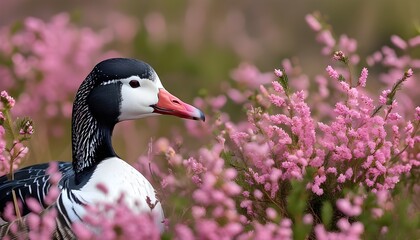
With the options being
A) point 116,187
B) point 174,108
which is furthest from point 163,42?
point 116,187

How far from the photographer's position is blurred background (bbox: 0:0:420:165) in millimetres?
7859

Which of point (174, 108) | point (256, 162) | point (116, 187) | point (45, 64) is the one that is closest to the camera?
point (256, 162)

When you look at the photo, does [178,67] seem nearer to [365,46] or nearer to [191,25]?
[191,25]

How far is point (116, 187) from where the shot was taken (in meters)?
4.80

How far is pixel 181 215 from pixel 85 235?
0.94m

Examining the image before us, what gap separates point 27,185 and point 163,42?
5572mm

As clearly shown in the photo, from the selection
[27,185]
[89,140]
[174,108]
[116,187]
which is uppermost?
[174,108]

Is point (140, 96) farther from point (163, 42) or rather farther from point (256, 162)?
point (163, 42)

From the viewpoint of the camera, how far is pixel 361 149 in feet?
14.6

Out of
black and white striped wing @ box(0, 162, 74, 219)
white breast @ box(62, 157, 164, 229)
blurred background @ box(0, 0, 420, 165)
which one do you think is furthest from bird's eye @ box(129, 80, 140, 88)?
blurred background @ box(0, 0, 420, 165)

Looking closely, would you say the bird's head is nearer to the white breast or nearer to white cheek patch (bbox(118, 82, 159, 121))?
white cheek patch (bbox(118, 82, 159, 121))

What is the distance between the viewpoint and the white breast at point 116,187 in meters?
4.70

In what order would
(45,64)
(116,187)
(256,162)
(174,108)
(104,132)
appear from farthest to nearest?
(45,64)
(104,132)
(174,108)
(116,187)
(256,162)

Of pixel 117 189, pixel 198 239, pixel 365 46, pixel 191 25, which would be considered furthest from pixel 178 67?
→ pixel 198 239
